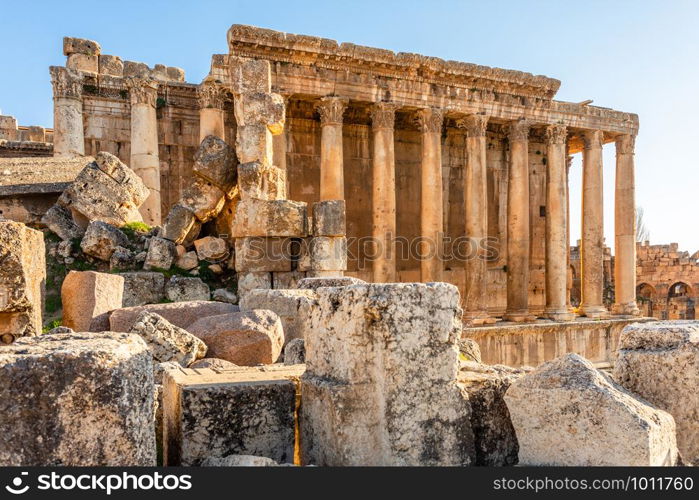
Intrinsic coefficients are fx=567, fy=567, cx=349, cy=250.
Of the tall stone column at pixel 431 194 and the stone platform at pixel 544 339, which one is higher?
the tall stone column at pixel 431 194

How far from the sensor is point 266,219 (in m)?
9.11

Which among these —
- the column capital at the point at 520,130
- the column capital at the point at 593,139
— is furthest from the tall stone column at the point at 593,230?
the column capital at the point at 520,130

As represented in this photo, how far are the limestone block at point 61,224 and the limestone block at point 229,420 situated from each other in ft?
22.8

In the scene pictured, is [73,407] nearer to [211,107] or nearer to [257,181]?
[257,181]

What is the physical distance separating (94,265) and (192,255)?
1509 millimetres

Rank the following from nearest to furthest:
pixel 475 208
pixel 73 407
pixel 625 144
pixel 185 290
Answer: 1. pixel 73 407
2. pixel 185 290
3. pixel 475 208
4. pixel 625 144

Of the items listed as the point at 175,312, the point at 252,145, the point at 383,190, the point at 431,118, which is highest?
the point at 431,118

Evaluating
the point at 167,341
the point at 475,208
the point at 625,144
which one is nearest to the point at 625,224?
the point at 625,144

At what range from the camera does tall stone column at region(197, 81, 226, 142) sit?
1465cm

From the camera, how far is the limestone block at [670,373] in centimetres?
330

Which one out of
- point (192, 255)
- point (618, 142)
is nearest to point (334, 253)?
point (192, 255)

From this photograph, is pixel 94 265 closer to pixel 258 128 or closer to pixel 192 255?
pixel 192 255

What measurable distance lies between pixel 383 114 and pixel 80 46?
901cm

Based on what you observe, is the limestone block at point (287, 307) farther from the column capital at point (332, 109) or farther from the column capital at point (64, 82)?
the column capital at point (64, 82)
